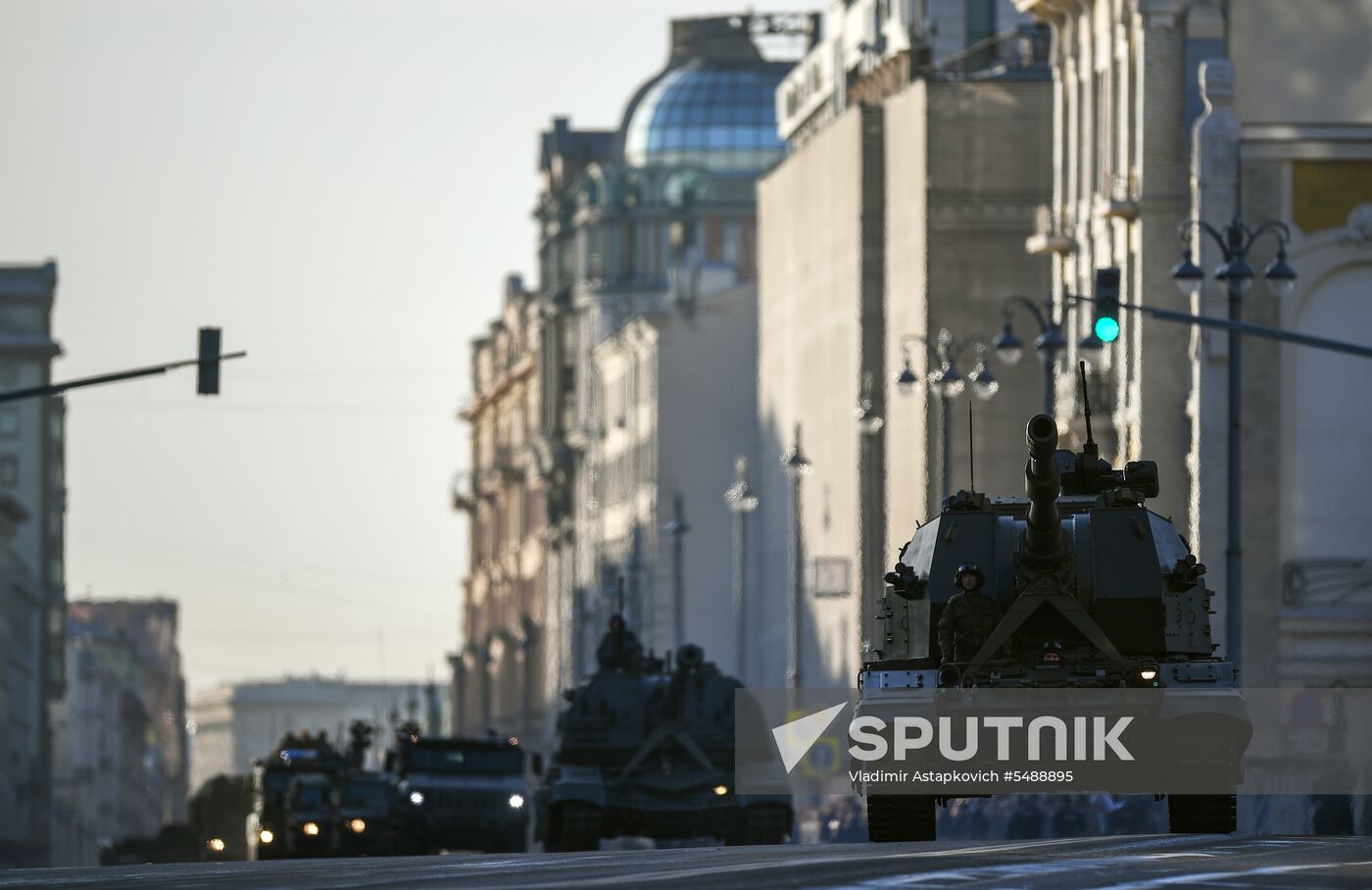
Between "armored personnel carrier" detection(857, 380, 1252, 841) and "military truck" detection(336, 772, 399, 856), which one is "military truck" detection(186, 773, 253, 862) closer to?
"military truck" detection(336, 772, 399, 856)

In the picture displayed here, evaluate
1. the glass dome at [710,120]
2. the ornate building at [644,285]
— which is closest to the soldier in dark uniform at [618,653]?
the ornate building at [644,285]

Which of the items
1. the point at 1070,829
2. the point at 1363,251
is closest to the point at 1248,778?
the point at 1070,829

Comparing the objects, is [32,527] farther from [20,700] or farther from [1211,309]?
[1211,309]

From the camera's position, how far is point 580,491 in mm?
134500

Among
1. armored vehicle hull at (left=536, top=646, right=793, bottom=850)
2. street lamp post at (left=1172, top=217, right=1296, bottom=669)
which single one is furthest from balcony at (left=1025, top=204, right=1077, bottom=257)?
armored vehicle hull at (left=536, top=646, right=793, bottom=850)

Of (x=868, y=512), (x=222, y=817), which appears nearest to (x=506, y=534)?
(x=868, y=512)

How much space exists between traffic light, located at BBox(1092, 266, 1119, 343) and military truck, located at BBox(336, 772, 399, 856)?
62.6 ft

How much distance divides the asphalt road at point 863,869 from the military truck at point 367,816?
101 ft

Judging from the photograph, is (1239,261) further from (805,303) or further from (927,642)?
(805,303)

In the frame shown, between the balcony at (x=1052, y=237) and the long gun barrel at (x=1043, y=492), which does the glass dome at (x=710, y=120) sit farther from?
the long gun barrel at (x=1043, y=492)

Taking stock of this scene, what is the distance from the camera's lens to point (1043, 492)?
27.7m

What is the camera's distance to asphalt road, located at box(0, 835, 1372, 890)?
21609 mm

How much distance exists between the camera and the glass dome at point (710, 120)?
143625 millimetres

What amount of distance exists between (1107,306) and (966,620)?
1317 cm
